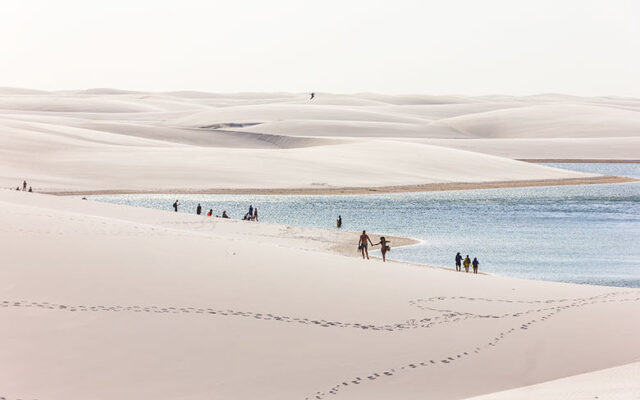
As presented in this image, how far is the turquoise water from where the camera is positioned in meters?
28.8

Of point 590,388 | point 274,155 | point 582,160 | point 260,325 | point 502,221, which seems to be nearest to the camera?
→ point 590,388

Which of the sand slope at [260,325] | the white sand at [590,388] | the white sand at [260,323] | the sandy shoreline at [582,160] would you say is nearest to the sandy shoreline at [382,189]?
the sandy shoreline at [582,160]

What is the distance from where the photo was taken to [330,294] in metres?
14.2

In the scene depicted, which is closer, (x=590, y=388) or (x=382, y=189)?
(x=590, y=388)

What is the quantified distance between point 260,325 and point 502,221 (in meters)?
31.7

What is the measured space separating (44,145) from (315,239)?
133 ft

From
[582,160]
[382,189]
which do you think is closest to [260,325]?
[382,189]

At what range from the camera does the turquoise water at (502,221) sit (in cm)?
2877

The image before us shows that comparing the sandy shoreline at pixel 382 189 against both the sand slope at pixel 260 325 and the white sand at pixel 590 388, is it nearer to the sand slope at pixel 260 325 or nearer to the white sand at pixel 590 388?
the sand slope at pixel 260 325

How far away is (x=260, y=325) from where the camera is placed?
1248 cm

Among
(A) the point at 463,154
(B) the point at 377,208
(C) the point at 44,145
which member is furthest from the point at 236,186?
(A) the point at 463,154

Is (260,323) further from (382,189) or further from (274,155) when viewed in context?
(274,155)

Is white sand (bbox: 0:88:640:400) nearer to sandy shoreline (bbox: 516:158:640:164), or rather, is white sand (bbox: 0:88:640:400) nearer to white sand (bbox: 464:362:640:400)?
white sand (bbox: 464:362:640:400)

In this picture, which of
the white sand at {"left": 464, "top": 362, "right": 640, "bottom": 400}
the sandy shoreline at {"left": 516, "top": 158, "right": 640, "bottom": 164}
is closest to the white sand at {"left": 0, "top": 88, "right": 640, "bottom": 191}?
the sandy shoreline at {"left": 516, "top": 158, "right": 640, "bottom": 164}
